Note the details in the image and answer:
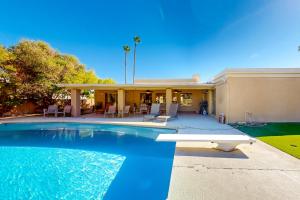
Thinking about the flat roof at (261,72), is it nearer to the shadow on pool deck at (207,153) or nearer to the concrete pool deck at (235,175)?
the concrete pool deck at (235,175)

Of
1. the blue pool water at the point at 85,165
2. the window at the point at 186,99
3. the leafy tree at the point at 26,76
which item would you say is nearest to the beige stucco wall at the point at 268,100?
the blue pool water at the point at 85,165

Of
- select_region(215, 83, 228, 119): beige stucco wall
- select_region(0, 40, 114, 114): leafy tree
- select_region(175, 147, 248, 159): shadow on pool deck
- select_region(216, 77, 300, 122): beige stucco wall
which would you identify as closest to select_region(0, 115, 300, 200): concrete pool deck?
select_region(175, 147, 248, 159): shadow on pool deck

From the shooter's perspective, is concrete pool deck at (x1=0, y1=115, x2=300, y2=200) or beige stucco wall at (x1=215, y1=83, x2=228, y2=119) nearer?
concrete pool deck at (x1=0, y1=115, x2=300, y2=200)

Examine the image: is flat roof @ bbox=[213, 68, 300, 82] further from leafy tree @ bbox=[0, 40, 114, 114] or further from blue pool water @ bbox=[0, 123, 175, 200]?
leafy tree @ bbox=[0, 40, 114, 114]

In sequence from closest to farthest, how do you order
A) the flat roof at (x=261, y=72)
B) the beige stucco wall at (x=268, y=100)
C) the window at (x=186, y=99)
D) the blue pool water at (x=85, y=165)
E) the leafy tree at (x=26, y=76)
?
the blue pool water at (x=85, y=165)
the flat roof at (x=261, y=72)
the beige stucco wall at (x=268, y=100)
the leafy tree at (x=26, y=76)
the window at (x=186, y=99)

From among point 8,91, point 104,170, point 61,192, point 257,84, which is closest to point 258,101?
point 257,84

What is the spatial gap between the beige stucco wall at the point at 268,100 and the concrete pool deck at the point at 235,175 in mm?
6435

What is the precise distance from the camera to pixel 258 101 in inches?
477

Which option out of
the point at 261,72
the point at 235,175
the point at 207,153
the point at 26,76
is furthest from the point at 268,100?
the point at 26,76

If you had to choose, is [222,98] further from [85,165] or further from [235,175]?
[85,165]

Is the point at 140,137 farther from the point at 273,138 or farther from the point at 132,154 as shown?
the point at 273,138

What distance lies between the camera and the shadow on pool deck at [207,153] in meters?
5.41

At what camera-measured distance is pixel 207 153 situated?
221 inches

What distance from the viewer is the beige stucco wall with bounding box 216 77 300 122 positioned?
12062 mm
